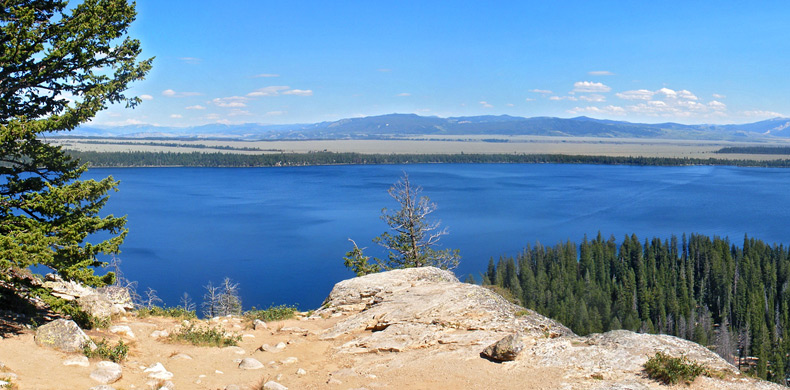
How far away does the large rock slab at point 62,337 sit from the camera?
8.45 m

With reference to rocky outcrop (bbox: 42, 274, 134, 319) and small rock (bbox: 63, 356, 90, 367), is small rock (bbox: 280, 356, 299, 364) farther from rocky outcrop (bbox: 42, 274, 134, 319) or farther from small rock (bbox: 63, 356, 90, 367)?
rocky outcrop (bbox: 42, 274, 134, 319)

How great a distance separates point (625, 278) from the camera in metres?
52.8

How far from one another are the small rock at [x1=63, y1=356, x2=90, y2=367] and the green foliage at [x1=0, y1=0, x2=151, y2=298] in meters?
1.23

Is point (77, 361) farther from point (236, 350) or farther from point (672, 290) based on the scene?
point (672, 290)

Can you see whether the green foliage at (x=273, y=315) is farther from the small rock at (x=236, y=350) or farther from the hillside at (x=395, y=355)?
the small rock at (x=236, y=350)

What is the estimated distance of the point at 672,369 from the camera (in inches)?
296

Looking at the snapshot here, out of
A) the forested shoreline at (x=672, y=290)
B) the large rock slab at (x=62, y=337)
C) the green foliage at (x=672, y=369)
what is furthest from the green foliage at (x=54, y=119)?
the forested shoreline at (x=672, y=290)

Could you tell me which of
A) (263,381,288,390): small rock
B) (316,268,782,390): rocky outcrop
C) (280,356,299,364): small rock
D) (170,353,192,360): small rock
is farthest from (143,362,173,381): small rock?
(316,268,782,390): rocky outcrop

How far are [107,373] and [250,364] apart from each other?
6.82 ft

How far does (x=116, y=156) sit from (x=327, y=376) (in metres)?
178

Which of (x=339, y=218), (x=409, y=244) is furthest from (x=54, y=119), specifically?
(x=339, y=218)

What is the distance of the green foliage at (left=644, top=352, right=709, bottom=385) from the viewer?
743 cm

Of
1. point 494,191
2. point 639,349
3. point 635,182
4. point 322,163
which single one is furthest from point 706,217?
point 322,163

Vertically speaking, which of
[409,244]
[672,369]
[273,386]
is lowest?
[409,244]
